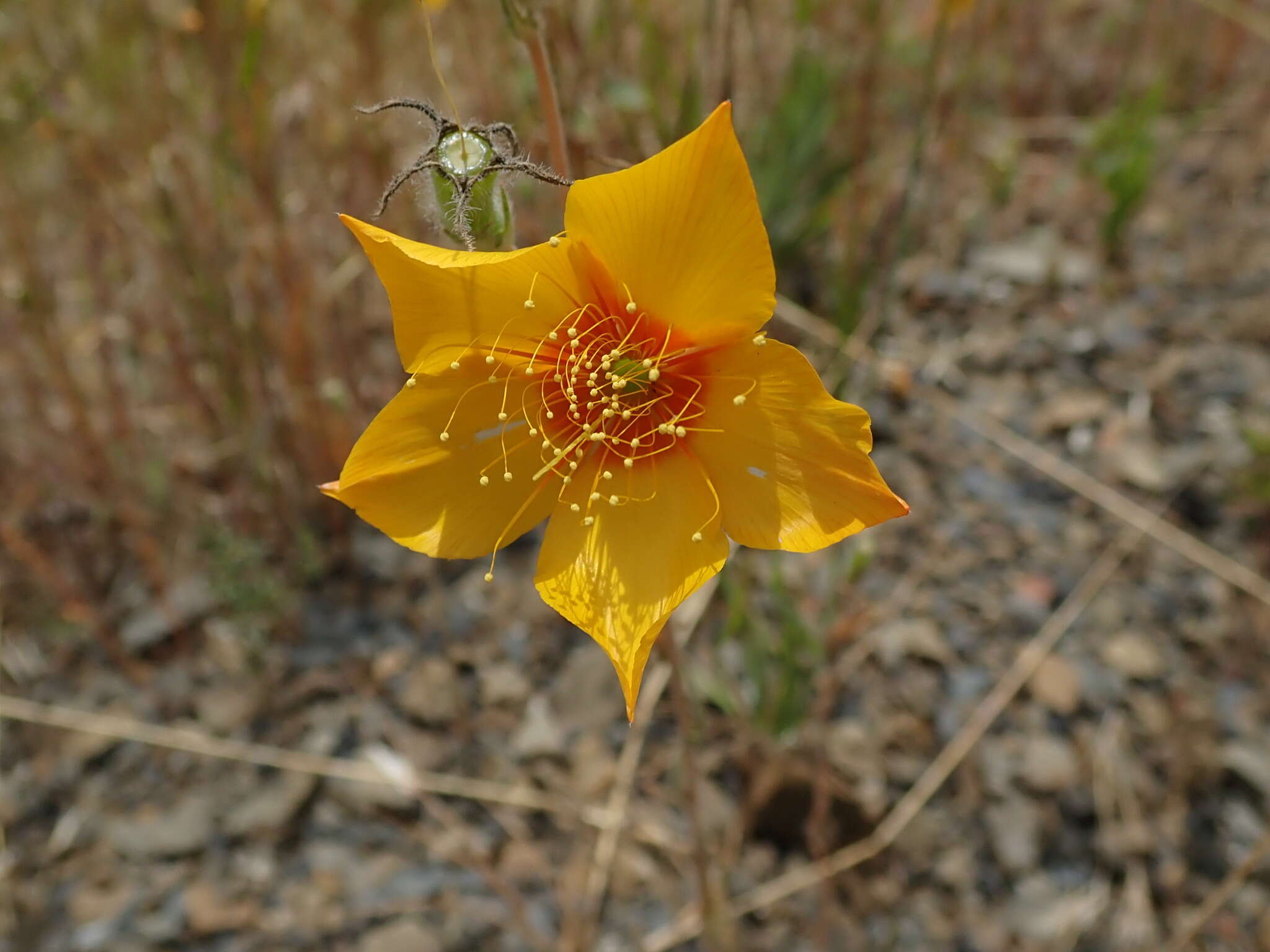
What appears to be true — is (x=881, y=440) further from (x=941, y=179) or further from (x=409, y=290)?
(x=409, y=290)

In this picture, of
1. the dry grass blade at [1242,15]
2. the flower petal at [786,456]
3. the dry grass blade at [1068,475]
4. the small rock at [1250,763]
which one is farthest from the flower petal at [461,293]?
the dry grass blade at [1242,15]

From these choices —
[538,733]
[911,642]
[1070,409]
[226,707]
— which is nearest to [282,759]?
[226,707]

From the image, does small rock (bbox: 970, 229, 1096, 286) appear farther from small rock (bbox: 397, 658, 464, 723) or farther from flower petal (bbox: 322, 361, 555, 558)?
flower petal (bbox: 322, 361, 555, 558)

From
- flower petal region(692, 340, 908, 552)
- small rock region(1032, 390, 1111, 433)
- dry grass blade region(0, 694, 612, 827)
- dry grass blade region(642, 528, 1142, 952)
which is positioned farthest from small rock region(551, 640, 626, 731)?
small rock region(1032, 390, 1111, 433)

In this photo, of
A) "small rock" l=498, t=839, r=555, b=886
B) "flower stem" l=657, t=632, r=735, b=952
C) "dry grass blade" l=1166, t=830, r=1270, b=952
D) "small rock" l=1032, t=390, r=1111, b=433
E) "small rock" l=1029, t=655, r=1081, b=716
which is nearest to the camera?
"flower stem" l=657, t=632, r=735, b=952

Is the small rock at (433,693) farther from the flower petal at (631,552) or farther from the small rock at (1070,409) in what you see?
the small rock at (1070,409)

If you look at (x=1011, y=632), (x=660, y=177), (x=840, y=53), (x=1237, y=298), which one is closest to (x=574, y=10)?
(x=840, y=53)

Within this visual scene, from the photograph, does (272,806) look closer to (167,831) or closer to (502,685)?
(167,831)
